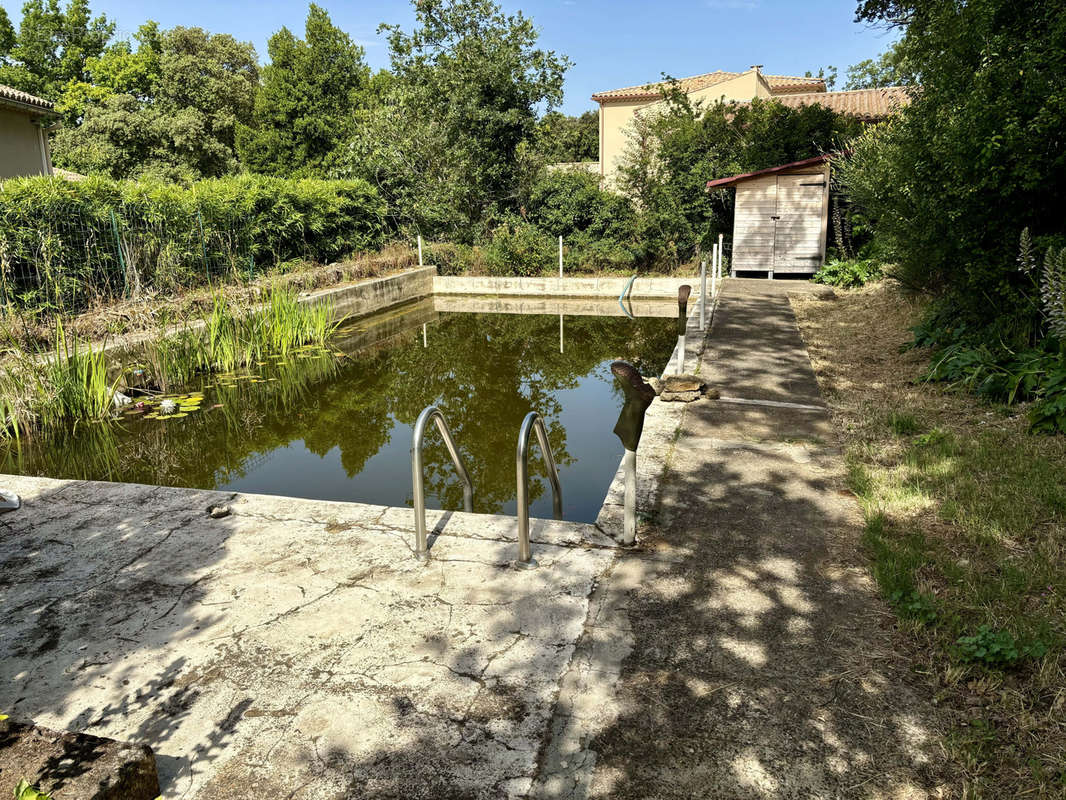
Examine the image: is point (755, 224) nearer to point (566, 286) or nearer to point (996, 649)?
point (566, 286)

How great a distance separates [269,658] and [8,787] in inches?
44.0

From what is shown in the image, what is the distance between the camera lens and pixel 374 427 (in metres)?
8.12

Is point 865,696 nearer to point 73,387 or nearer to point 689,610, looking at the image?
point 689,610

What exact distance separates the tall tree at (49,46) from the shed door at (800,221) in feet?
136

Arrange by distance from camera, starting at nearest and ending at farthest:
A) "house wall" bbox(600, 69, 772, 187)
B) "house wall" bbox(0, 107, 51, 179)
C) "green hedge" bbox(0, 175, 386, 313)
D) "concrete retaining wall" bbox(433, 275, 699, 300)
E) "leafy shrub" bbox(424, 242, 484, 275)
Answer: "green hedge" bbox(0, 175, 386, 313)
"concrete retaining wall" bbox(433, 275, 699, 300)
"leafy shrub" bbox(424, 242, 484, 275)
"house wall" bbox(0, 107, 51, 179)
"house wall" bbox(600, 69, 772, 187)

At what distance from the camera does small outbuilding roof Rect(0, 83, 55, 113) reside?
65.1ft

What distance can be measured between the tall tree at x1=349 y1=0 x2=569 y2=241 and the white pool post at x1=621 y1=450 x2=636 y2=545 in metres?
17.9

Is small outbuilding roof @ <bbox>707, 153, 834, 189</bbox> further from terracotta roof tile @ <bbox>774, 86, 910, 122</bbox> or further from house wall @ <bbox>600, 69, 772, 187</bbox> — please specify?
house wall @ <bbox>600, 69, 772, 187</bbox>

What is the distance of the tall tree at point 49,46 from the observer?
3909 centimetres

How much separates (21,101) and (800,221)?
21679mm

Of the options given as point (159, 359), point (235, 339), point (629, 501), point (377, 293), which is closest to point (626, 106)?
point (377, 293)

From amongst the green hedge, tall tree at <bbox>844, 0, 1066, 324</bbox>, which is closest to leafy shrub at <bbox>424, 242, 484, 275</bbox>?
the green hedge

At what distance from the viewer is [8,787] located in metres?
2.05

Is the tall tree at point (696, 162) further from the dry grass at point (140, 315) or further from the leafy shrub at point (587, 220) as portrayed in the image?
the dry grass at point (140, 315)
